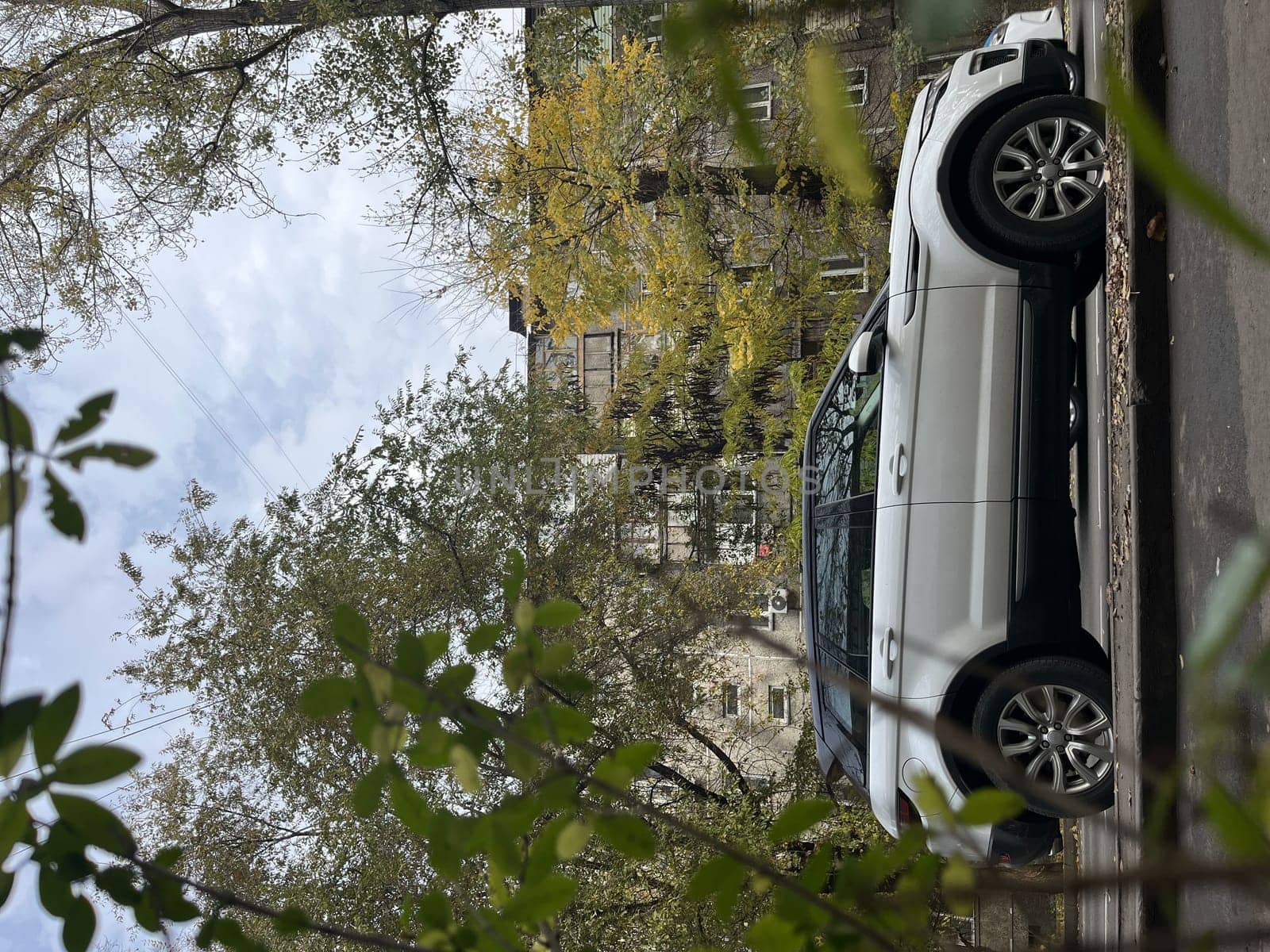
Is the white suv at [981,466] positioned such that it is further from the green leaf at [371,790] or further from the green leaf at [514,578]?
the green leaf at [371,790]

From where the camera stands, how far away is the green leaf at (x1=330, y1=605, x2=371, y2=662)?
1.61 metres

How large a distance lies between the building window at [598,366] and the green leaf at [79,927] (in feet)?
59.5

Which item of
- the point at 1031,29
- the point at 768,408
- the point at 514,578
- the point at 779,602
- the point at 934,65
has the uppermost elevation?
the point at 934,65

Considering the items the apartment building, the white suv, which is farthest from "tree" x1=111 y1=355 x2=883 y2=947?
the white suv

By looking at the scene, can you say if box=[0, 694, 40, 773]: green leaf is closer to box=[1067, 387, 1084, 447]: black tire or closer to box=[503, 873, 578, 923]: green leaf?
box=[503, 873, 578, 923]: green leaf

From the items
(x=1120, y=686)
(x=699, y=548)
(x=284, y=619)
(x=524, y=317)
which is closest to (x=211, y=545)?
(x=284, y=619)

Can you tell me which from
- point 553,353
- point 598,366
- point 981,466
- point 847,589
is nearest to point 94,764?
point 981,466

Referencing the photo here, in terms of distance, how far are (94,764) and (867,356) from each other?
5.49m

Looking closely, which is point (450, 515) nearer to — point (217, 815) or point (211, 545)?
point (211, 545)

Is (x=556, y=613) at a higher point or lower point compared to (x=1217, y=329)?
lower

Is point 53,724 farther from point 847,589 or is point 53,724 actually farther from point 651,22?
point 651,22

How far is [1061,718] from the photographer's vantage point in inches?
204

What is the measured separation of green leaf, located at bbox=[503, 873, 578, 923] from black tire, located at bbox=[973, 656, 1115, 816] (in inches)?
162

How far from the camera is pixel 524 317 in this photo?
13.8 meters
